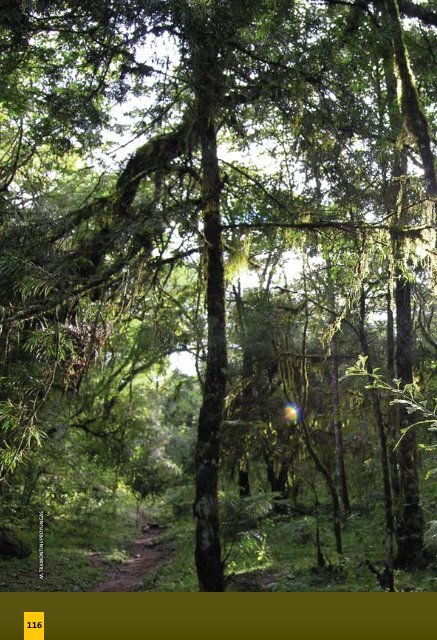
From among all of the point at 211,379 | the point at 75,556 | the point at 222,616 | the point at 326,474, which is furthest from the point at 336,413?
the point at 75,556

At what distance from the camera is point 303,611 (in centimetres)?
453

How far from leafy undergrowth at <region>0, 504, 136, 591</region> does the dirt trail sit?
24 centimetres

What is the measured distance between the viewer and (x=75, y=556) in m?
14.6

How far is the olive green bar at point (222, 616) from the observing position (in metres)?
4.11

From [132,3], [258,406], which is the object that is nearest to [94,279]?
[132,3]

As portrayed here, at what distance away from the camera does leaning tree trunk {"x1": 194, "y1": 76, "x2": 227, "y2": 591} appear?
7051mm

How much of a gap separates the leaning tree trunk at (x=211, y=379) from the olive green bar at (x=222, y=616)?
2059 mm

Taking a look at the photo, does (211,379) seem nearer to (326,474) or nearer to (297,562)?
(326,474)

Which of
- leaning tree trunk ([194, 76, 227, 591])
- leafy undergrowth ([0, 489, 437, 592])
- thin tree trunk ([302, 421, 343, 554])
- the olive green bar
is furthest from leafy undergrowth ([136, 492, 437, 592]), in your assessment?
the olive green bar

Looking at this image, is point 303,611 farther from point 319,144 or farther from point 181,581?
point 181,581

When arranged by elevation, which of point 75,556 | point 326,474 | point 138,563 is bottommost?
point 138,563

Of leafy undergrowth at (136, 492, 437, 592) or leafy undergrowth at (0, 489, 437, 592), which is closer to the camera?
leafy undergrowth at (136, 492, 437, 592)

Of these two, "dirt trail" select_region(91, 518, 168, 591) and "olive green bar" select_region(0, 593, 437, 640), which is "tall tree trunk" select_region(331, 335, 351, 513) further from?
"olive green bar" select_region(0, 593, 437, 640)

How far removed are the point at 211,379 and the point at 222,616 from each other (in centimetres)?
354
